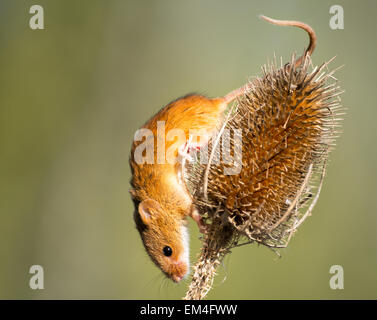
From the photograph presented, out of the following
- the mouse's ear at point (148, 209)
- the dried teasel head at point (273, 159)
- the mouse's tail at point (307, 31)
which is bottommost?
the mouse's ear at point (148, 209)

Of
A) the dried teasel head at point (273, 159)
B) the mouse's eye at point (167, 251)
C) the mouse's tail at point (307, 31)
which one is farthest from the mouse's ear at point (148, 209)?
the mouse's tail at point (307, 31)

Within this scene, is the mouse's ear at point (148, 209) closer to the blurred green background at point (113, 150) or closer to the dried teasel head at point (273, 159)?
the dried teasel head at point (273, 159)

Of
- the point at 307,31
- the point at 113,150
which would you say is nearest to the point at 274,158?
the point at 307,31

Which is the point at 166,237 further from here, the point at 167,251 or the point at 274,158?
the point at 274,158

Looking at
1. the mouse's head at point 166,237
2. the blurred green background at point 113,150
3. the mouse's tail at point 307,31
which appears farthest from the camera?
the blurred green background at point 113,150

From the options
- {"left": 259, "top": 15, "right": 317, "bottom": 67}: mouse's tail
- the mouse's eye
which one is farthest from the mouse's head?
{"left": 259, "top": 15, "right": 317, "bottom": 67}: mouse's tail

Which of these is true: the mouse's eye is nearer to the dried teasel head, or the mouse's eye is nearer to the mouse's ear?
the mouse's ear
